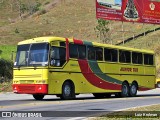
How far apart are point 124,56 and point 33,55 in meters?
7.45

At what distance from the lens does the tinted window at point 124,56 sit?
27.3m

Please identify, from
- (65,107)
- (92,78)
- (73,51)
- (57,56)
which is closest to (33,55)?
(57,56)

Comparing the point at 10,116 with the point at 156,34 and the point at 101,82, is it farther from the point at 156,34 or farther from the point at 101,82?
the point at 156,34

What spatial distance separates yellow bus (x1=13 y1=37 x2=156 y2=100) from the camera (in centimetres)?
2192

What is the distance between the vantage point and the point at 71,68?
2309cm

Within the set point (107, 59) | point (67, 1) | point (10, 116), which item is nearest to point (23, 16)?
point (67, 1)

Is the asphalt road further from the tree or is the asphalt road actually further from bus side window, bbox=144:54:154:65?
the tree

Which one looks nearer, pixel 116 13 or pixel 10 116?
pixel 10 116

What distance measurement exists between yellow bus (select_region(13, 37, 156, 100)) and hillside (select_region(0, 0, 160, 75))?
2378cm

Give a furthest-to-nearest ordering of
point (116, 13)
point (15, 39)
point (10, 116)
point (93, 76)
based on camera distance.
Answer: point (15, 39) → point (116, 13) → point (93, 76) → point (10, 116)

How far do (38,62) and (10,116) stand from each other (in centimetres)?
807

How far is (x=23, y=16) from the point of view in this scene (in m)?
111

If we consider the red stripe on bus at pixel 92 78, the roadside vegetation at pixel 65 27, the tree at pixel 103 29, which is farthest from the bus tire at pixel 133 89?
the tree at pixel 103 29

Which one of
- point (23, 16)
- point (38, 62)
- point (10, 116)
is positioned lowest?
point (10, 116)
